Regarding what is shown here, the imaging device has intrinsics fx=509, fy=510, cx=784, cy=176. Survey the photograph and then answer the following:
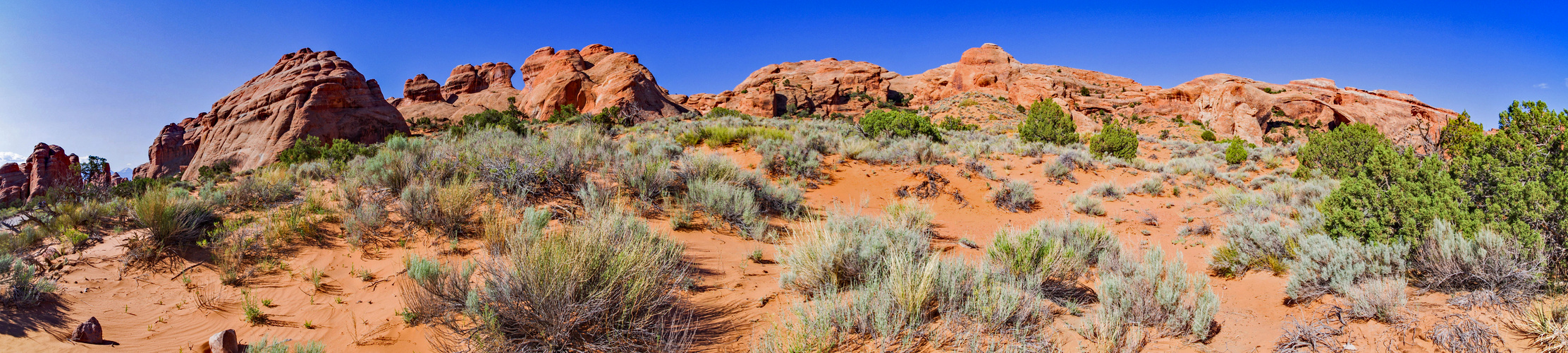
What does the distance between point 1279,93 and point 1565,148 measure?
152 feet

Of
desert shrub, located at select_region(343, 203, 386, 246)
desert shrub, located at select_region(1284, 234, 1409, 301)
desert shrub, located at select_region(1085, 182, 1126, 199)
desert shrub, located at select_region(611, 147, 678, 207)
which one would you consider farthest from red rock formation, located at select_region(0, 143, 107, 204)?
desert shrub, located at select_region(1284, 234, 1409, 301)

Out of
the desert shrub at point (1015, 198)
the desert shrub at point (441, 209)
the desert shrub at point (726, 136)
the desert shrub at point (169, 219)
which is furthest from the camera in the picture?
the desert shrub at point (726, 136)

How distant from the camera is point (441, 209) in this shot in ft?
16.6

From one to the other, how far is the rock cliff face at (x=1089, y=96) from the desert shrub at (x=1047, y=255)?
2657 cm

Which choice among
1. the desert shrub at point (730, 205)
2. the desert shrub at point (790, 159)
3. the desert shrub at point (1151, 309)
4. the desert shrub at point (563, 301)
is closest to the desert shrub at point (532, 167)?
the desert shrub at point (730, 205)

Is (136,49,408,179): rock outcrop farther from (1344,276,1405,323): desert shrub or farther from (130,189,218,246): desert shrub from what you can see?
(1344,276,1405,323): desert shrub

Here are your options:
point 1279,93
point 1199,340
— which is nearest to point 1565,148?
point 1199,340

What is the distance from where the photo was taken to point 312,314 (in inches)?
141

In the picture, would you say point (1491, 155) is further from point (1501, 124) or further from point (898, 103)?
point (898, 103)

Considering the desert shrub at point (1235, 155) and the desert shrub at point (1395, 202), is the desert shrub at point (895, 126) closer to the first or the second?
the desert shrub at point (1235, 155)

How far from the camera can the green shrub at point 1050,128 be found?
18.8m

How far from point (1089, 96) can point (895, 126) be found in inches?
1671

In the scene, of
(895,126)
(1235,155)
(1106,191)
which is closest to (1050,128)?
(1235,155)

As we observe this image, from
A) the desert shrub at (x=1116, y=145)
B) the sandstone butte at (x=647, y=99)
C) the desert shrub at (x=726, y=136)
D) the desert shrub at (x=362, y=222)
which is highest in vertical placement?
the sandstone butte at (x=647, y=99)
